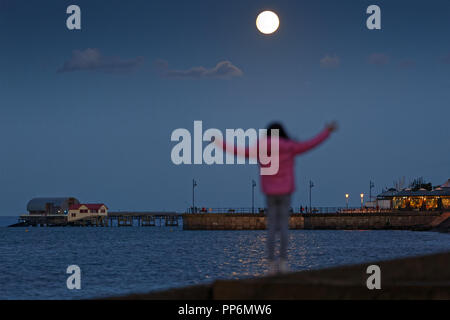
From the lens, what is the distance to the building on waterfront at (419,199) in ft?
403

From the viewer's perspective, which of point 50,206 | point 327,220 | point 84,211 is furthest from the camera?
point 50,206

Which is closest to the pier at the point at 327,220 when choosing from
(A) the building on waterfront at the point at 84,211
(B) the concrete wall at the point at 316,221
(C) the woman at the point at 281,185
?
(B) the concrete wall at the point at 316,221

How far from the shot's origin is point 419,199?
132250 millimetres

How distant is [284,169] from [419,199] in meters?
131

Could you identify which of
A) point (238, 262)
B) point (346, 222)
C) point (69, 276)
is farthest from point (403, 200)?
point (69, 276)

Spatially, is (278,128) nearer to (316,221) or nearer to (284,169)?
(284,169)

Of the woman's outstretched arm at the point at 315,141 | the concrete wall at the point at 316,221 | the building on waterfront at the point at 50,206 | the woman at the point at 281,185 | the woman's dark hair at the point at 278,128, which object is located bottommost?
the concrete wall at the point at 316,221

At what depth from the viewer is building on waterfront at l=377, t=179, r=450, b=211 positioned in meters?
123

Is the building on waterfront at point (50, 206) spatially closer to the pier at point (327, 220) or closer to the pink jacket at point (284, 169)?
the pier at point (327, 220)

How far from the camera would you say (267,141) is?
7.62 metres

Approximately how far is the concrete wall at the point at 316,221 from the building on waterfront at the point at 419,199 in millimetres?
7652

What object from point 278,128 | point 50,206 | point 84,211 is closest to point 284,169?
point 278,128

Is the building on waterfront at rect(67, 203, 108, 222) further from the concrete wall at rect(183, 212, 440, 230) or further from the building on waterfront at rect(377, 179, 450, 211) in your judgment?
the building on waterfront at rect(377, 179, 450, 211)
